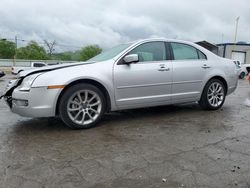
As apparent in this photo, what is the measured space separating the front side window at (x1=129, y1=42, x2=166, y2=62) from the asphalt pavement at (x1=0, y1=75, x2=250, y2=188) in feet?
3.70

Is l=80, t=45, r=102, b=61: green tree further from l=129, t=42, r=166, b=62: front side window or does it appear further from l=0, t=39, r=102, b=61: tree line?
l=129, t=42, r=166, b=62: front side window

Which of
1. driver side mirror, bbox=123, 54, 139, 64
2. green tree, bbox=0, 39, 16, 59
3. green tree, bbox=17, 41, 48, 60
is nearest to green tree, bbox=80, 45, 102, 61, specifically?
green tree, bbox=17, 41, 48, 60

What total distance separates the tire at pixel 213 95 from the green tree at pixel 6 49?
6235 centimetres

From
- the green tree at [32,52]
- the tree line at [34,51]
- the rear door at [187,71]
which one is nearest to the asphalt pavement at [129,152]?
the rear door at [187,71]

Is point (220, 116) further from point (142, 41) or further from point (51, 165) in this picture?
point (51, 165)

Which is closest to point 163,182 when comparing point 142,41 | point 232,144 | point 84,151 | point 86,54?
point 84,151

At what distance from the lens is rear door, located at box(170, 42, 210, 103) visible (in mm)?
5801

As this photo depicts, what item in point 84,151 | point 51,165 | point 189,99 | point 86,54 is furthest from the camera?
point 86,54

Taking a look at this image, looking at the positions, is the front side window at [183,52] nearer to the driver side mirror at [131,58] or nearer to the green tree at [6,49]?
the driver side mirror at [131,58]

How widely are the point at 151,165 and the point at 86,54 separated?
211ft

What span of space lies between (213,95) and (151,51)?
1.80 metres

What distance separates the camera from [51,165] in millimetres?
3270

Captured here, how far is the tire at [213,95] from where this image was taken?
20.6 feet

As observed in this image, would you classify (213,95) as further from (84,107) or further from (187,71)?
(84,107)
